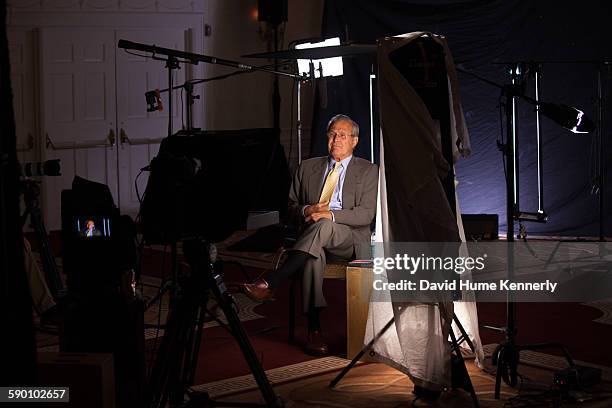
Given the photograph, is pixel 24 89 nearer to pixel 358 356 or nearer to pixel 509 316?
pixel 358 356

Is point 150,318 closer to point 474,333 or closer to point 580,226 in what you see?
point 474,333

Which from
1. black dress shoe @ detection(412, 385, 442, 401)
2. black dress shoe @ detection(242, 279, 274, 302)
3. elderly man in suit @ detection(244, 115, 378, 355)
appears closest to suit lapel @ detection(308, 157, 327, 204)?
elderly man in suit @ detection(244, 115, 378, 355)

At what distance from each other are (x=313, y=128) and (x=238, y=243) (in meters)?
1.91

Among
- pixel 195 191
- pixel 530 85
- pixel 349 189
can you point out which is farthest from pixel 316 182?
pixel 530 85

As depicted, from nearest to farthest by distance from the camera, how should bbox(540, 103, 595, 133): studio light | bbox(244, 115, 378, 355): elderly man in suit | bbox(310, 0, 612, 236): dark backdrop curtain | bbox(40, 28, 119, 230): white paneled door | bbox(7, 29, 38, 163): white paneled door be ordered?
bbox(540, 103, 595, 133): studio light
bbox(244, 115, 378, 355): elderly man in suit
bbox(310, 0, 612, 236): dark backdrop curtain
bbox(7, 29, 38, 163): white paneled door
bbox(40, 28, 119, 230): white paneled door

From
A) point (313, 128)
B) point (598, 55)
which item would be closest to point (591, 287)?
point (598, 55)

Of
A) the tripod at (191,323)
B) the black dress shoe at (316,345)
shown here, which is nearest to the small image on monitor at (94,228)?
the tripod at (191,323)

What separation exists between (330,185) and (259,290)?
786 mm

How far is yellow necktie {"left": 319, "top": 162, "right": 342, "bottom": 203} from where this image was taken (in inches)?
198

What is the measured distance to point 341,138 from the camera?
4.99 m

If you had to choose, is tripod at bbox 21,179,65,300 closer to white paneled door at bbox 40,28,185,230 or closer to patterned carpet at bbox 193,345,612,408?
patterned carpet at bbox 193,345,612,408

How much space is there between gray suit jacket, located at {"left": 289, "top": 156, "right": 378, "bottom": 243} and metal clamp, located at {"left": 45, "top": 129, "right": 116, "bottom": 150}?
4904mm

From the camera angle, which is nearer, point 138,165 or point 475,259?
point 475,259

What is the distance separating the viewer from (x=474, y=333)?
4102 millimetres
